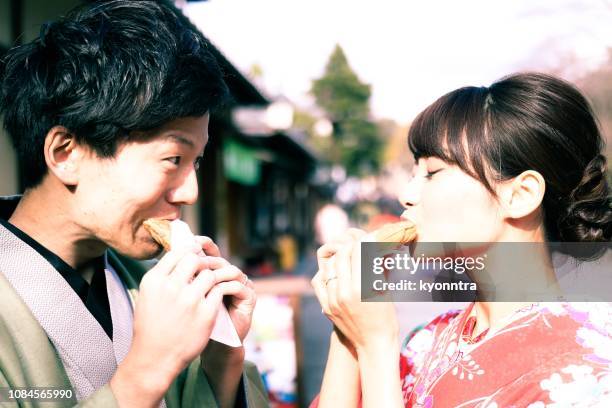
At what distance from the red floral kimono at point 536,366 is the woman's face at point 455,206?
0.32 m

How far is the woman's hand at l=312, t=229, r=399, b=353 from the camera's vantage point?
178cm

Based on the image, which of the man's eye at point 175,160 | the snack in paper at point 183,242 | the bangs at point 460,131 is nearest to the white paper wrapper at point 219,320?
the snack in paper at point 183,242

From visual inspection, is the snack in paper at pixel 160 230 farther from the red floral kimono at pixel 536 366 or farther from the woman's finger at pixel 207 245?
the red floral kimono at pixel 536 366

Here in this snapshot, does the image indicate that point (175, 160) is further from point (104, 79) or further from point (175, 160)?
point (104, 79)

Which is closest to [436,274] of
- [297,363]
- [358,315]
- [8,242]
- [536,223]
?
[536,223]

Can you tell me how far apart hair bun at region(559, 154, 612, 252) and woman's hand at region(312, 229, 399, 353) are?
0.78 m

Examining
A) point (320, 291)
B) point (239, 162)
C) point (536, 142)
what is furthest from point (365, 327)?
point (239, 162)

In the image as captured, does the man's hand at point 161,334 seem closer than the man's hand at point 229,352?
Yes

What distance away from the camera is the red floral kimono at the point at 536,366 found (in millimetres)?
1549

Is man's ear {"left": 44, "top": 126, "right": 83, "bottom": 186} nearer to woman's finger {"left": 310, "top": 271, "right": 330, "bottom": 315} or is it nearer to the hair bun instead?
woman's finger {"left": 310, "top": 271, "right": 330, "bottom": 315}

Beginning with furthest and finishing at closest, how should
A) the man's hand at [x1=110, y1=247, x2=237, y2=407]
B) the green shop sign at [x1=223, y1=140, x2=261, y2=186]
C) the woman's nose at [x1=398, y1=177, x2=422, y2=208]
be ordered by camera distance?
the green shop sign at [x1=223, y1=140, x2=261, y2=186] → the woman's nose at [x1=398, y1=177, x2=422, y2=208] → the man's hand at [x1=110, y1=247, x2=237, y2=407]

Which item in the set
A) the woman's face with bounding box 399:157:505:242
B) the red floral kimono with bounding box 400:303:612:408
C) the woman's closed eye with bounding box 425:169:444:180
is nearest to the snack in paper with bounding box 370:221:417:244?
the woman's face with bounding box 399:157:505:242

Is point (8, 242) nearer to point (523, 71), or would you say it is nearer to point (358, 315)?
point (358, 315)

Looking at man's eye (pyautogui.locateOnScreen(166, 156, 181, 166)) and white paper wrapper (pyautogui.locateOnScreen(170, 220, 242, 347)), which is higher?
man's eye (pyautogui.locateOnScreen(166, 156, 181, 166))
